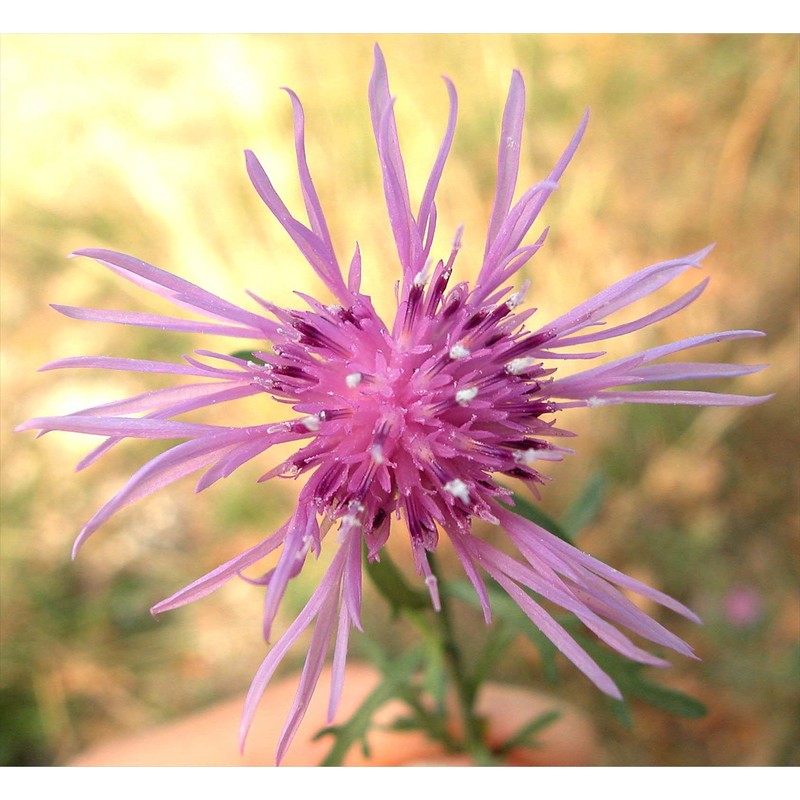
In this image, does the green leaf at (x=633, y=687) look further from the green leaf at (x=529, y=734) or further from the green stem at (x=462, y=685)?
the green leaf at (x=529, y=734)

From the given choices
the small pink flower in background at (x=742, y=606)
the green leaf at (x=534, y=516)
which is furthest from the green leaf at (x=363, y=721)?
the small pink flower in background at (x=742, y=606)

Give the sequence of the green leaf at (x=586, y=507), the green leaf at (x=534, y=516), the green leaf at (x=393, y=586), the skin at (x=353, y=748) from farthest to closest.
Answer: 1. the skin at (x=353, y=748)
2. the green leaf at (x=586, y=507)
3. the green leaf at (x=393, y=586)
4. the green leaf at (x=534, y=516)

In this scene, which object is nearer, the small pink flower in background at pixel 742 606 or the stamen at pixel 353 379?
the stamen at pixel 353 379

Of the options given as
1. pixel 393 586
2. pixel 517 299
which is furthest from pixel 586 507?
pixel 517 299

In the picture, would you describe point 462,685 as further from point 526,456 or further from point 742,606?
point 742,606

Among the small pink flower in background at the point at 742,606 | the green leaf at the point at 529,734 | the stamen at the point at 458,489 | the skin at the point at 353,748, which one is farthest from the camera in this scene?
the small pink flower in background at the point at 742,606

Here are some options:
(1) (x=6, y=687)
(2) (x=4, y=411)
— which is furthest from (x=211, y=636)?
(2) (x=4, y=411)

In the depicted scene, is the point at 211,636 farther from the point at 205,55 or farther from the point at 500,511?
the point at 205,55
